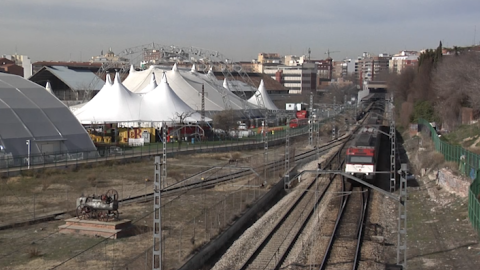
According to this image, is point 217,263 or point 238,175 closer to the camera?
point 217,263

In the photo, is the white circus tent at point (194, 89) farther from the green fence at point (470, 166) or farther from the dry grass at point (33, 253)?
the dry grass at point (33, 253)

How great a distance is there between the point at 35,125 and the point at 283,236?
29.4 meters

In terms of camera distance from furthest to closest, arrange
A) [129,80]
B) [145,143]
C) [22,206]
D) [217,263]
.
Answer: [129,80] → [145,143] → [22,206] → [217,263]

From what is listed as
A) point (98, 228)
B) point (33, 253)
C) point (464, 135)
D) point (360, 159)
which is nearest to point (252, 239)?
point (98, 228)

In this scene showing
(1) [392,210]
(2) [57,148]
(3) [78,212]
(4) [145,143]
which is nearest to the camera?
(3) [78,212]

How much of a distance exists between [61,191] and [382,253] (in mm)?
21515

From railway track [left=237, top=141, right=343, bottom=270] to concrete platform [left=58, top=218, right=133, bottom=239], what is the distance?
19.0 feet

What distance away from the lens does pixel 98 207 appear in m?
26.7

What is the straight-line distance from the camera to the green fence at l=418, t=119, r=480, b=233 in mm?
25859

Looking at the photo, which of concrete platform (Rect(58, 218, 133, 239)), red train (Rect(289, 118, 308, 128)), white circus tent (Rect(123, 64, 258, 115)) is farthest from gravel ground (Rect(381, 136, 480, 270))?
red train (Rect(289, 118, 308, 128))

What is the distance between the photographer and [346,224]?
30.1 meters

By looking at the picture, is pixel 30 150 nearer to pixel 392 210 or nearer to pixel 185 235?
pixel 185 235

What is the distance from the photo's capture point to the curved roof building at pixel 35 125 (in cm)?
4656

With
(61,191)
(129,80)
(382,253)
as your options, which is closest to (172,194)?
(61,191)
